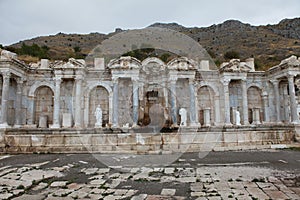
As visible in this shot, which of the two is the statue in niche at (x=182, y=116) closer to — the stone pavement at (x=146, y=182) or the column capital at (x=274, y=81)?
the column capital at (x=274, y=81)

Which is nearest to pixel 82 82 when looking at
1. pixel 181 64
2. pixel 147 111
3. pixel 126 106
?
pixel 126 106

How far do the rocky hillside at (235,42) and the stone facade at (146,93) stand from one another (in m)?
31.9

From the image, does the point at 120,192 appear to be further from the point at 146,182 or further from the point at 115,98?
the point at 115,98

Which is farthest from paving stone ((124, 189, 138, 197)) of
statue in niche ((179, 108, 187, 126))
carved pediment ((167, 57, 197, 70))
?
carved pediment ((167, 57, 197, 70))

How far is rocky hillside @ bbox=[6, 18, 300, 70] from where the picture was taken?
56.9 meters

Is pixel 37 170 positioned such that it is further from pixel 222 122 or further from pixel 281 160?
pixel 222 122

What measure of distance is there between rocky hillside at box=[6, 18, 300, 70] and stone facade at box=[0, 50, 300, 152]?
1255 inches

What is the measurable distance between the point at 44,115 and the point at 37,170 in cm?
1501

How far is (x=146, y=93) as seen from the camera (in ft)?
73.4

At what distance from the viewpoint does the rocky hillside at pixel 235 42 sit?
2242 inches

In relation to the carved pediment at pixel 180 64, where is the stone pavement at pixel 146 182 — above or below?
below

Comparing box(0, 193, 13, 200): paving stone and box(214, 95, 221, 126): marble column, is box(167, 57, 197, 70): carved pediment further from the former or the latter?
box(0, 193, 13, 200): paving stone

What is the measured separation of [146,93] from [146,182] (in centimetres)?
1645

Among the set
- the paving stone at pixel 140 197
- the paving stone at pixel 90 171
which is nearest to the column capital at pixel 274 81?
the paving stone at pixel 90 171
